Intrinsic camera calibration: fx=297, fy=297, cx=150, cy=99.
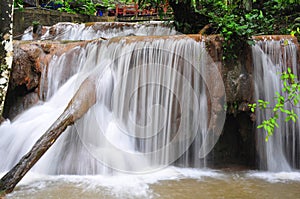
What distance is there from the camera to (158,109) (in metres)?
4.82

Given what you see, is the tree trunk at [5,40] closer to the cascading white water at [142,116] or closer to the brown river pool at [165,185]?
the cascading white water at [142,116]

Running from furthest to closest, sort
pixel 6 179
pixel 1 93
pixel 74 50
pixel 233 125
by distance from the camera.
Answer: pixel 74 50
pixel 233 125
pixel 1 93
pixel 6 179

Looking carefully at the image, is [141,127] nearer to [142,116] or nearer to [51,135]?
[142,116]

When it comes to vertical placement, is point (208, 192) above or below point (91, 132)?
below

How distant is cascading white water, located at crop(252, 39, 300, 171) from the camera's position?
480 centimetres

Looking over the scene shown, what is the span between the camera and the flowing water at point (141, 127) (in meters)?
4.23

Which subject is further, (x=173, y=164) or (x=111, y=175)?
(x=173, y=164)

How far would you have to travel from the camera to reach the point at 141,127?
15.6 feet

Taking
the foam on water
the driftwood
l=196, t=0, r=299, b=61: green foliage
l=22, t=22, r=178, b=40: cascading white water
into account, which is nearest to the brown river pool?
the foam on water

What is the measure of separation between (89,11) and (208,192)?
12.7 meters

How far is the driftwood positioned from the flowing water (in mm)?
287

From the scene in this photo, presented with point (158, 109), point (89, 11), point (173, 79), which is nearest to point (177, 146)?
point (158, 109)

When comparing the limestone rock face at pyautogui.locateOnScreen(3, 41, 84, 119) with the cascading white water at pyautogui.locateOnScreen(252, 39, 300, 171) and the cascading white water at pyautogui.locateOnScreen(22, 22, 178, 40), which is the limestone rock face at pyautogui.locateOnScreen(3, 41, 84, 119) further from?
the cascading white water at pyautogui.locateOnScreen(252, 39, 300, 171)

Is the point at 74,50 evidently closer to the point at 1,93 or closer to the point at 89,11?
the point at 1,93
